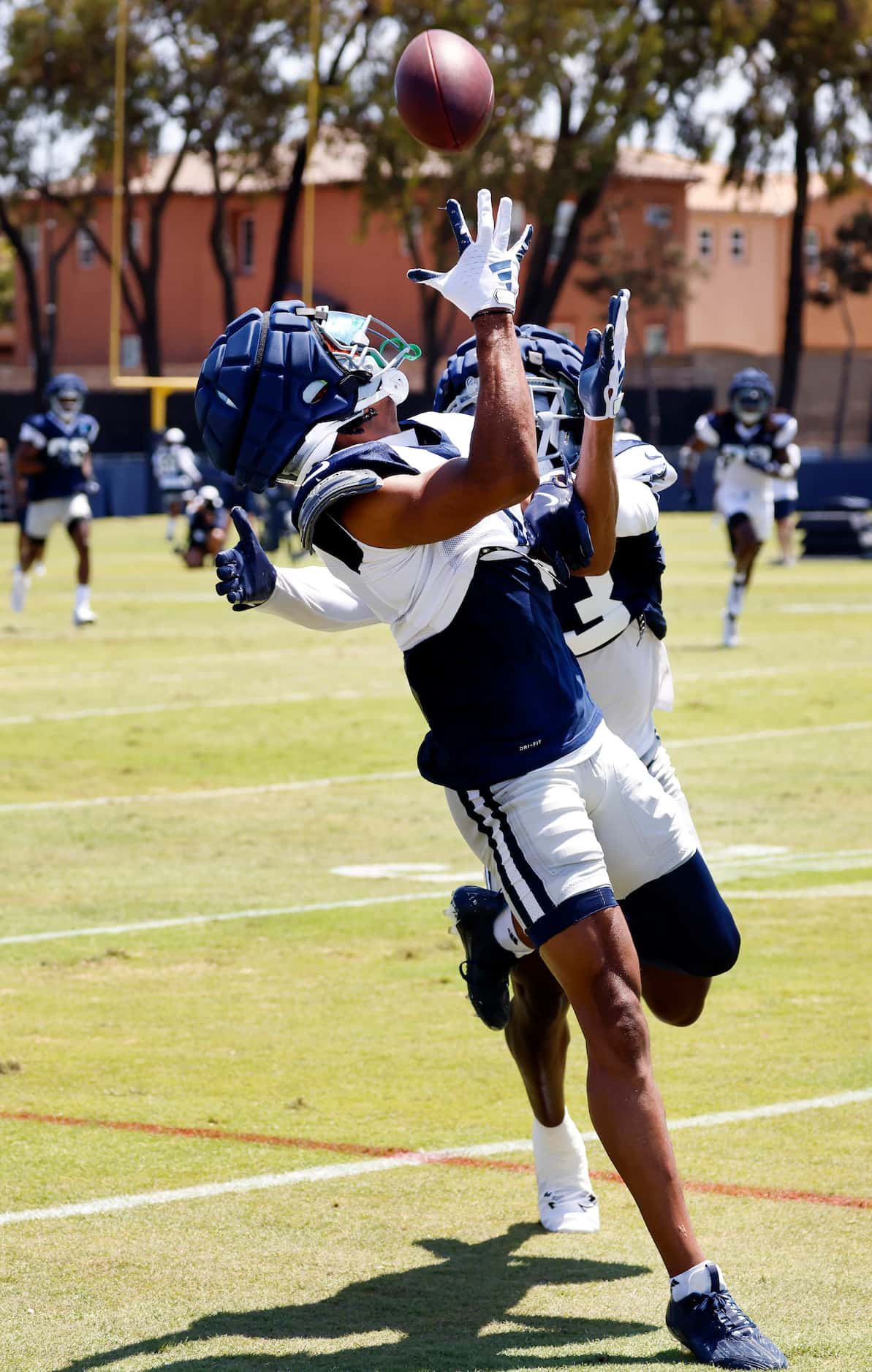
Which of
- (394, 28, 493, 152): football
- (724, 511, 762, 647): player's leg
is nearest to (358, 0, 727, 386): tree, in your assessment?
(724, 511, 762, 647): player's leg

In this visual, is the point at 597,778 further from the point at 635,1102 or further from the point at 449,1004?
the point at 449,1004

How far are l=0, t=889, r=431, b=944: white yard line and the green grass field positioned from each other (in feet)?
0.10

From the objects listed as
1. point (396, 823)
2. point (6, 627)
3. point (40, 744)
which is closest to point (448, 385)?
point (396, 823)

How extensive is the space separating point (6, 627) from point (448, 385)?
16.1m

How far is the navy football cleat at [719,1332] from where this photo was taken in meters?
4.16

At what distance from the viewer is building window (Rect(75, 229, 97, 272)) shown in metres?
84.8

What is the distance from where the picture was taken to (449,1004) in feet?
24.2

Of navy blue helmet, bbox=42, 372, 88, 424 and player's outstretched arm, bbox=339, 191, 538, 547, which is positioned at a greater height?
player's outstretched arm, bbox=339, 191, 538, 547

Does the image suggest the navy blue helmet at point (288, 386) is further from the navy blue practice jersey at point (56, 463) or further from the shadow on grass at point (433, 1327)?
the navy blue practice jersey at point (56, 463)

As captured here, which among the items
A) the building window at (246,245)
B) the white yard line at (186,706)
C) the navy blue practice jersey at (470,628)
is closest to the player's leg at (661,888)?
the navy blue practice jersey at (470,628)

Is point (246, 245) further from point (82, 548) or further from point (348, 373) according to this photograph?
point (348, 373)

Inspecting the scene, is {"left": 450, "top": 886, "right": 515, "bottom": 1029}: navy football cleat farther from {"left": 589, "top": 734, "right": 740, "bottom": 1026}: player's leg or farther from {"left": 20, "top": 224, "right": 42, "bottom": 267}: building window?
{"left": 20, "top": 224, "right": 42, "bottom": 267}: building window

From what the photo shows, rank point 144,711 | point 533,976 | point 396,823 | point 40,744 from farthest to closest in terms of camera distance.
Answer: point 144,711, point 40,744, point 396,823, point 533,976

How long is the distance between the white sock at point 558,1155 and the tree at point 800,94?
5227cm
